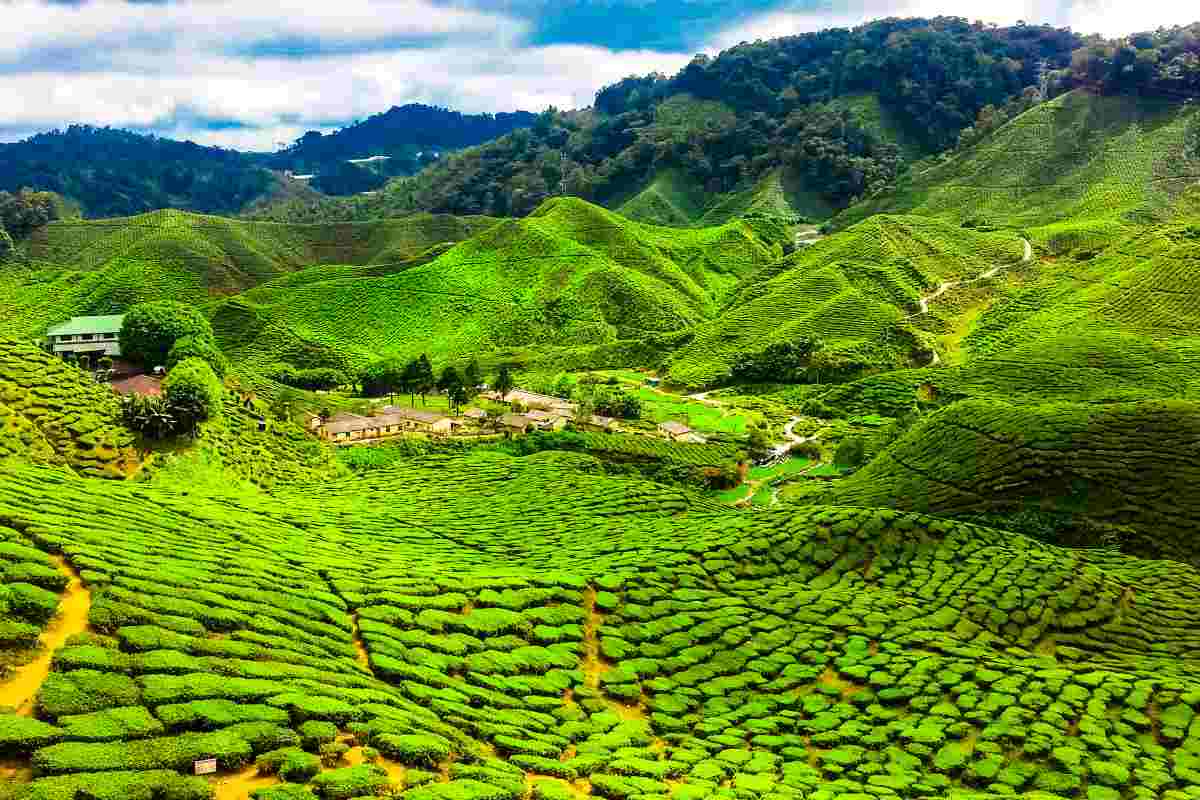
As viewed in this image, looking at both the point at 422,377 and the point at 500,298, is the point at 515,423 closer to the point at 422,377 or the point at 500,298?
the point at 422,377

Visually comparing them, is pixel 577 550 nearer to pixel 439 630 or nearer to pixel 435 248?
pixel 439 630

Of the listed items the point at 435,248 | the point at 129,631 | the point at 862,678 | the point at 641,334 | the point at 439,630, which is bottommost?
the point at 862,678

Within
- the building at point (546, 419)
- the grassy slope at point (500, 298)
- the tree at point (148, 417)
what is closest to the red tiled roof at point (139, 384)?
the tree at point (148, 417)

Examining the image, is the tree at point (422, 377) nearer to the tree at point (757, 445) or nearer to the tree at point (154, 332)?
the tree at point (154, 332)

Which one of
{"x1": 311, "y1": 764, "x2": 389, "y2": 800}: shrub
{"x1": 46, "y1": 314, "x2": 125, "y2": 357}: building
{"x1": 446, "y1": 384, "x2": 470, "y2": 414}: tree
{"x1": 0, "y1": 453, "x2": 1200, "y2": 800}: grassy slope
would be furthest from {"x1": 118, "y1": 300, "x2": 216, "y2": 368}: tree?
{"x1": 311, "y1": 764, "x2": 389, "y2": 800}: shrub

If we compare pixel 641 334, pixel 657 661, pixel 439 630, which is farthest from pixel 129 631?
pixel 641 334

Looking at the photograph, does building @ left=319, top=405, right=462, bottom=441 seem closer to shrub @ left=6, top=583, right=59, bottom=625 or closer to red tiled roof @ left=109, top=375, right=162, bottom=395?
red tiled roof @ left=109, top=375, right=162, bottom=395
